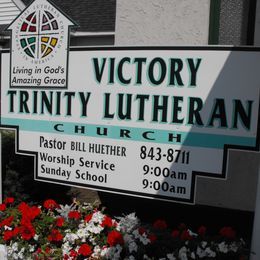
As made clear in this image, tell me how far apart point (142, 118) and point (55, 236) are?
1.30 metres

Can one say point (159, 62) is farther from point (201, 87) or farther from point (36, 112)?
point (36, 112)

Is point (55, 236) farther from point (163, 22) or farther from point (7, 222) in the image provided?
point (163, 22)

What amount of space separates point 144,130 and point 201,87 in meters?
0.64

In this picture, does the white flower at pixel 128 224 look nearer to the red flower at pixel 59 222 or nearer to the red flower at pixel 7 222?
the red flower at pixel 59 222

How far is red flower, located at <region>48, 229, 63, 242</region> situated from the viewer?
12.1ft

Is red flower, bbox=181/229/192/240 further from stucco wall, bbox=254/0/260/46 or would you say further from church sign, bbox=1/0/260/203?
stucco wall, bbox=254/0/260/46

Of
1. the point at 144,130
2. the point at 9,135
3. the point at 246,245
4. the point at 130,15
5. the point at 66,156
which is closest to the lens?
the point at 246,245

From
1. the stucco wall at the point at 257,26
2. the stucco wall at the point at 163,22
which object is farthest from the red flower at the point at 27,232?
the stucco wall at the point at 257,26

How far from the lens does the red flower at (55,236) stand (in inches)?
145

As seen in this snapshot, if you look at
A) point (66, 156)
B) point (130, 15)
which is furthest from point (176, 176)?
point (130, 15)

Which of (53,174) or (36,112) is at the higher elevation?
(36,112)

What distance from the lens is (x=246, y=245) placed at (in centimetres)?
358

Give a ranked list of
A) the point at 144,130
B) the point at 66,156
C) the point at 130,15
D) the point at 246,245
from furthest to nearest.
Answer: the point at 130,15 < the point at 66,156 < the point at 144,130 < the point at 246,245

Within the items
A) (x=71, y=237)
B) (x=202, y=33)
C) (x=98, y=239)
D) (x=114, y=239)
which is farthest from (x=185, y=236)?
(x=202, y=33)
